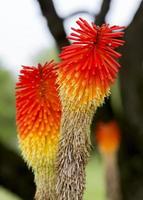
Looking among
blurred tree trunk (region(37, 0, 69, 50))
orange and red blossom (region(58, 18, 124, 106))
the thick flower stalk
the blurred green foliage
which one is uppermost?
orange and red blossom (region(58, 18, 124, 106))

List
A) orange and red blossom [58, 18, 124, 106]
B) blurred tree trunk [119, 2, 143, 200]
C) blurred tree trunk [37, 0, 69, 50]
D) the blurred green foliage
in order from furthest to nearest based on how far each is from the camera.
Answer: the blurred green foliage → blurred tree trunk [119, 2, 143, 200] → blurred tree trunk [37, 0, 69, 50] → orange and red blossom [58, 18, 124, 106]

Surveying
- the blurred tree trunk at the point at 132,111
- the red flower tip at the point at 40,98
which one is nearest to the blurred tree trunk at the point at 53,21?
the blurred tree trunk at the point at 132,111

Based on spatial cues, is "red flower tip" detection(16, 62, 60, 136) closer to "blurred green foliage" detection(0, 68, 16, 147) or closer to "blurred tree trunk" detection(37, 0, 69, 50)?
"blurred tree trunk" detection(37, 0, 69, 50)

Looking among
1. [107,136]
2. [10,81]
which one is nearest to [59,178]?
[107,136]

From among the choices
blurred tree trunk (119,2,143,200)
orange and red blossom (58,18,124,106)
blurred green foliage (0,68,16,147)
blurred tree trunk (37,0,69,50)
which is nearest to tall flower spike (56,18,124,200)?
orange and red blossom (58,18,124,106)

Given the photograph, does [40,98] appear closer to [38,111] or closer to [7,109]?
[38,111]

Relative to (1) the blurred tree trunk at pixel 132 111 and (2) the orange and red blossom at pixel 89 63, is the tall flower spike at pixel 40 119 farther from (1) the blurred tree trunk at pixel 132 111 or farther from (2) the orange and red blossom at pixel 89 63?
(1) the blurred tree trunk at pixel 132 111
